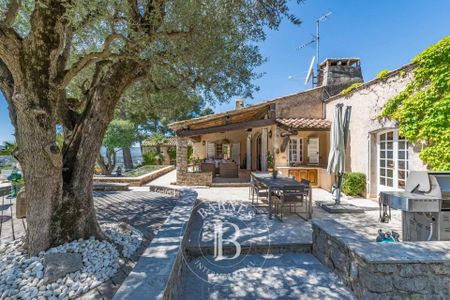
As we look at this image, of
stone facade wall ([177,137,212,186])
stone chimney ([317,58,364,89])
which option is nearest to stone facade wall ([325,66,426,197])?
stone chimney ([317,58,364,89])

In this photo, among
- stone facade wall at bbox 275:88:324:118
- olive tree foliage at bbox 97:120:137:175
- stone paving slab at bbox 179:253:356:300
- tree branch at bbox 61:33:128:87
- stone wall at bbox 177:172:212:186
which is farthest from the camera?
olive tree foliage at bbox 97:120:137:175

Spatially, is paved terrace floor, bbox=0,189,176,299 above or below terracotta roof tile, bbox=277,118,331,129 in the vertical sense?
below

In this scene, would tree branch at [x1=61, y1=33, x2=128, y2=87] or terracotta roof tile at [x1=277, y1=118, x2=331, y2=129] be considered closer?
tree branch at [x1=61, y1=33, x2=128, y2=87]

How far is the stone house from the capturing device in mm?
8836

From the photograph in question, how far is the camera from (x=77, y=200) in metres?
4.20

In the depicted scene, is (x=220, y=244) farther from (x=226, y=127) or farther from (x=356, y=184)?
(x=226, y=127)

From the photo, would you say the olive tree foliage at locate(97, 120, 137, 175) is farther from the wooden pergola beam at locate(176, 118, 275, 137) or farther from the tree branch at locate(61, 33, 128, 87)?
the tree branch at locate(61, 33, 128, 87)

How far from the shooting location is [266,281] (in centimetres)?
397

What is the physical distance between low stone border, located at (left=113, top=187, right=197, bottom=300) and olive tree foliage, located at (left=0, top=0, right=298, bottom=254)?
1.36 meters

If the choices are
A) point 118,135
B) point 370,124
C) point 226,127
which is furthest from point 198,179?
point 118,135

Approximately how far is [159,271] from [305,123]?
455 inches

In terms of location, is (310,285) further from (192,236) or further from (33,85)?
(33,85)

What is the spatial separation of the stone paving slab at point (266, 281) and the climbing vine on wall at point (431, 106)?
533cm

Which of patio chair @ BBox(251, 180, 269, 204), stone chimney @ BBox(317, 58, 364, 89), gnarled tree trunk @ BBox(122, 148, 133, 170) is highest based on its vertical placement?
stone chimney @ BBox(317, 58, 364, 89)
